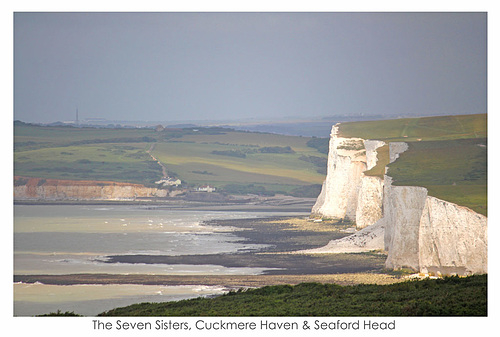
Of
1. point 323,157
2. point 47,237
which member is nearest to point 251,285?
point 47,237

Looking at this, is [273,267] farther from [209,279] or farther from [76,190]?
[76,190]

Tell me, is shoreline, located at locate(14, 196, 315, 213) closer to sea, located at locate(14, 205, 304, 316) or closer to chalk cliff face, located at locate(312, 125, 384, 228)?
sea, located at locate(14, 205, 304, 316)

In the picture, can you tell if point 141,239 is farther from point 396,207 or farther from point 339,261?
point 396,207

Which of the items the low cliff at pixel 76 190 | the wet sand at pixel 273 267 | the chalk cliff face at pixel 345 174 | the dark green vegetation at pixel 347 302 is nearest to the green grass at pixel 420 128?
the chalk cliff face at pixel 345 174

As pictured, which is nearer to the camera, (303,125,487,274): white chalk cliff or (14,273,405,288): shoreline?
(303,125,487,274): white chalk cliff

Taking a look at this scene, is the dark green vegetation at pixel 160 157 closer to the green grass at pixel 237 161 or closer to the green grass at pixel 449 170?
the green grass at pixel 237 161

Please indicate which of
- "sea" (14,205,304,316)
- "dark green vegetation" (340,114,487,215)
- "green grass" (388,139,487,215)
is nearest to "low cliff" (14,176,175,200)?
"sea" (14,205,304,316)
